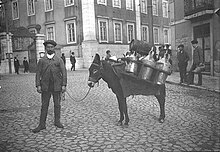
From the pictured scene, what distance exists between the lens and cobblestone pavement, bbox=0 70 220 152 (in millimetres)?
4023

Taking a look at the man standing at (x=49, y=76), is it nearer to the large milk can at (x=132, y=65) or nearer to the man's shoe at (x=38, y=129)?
the man's shoe at (x=38, y=129)

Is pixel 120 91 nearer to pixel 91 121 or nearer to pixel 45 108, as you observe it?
pixel 91 121

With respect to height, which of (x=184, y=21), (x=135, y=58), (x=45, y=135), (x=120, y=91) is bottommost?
(x=45, y=135)

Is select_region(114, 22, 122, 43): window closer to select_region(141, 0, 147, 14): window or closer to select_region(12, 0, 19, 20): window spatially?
select_region(141, 0, 147, 14): window

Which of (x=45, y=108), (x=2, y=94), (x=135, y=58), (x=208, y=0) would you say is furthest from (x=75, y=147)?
(x=208, y=0)

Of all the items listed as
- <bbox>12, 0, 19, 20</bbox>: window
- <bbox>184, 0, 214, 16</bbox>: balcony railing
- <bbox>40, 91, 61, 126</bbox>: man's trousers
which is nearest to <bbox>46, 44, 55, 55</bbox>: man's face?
<bbox>40, 91, 61, 126</bbox>: man's trousers

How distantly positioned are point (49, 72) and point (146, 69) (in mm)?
1962

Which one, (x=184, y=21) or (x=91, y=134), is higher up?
(x=184, y=21)

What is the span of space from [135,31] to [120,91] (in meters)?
3.41

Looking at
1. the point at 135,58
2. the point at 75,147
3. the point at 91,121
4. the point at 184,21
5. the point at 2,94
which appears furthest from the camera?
the point at 184,21

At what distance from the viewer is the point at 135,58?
5.02 m

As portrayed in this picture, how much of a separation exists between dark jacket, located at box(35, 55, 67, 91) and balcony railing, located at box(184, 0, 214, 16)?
11.9 metres

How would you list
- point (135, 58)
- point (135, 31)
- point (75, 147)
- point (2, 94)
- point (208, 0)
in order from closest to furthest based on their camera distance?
point (75, 147) < point (135, 58) < point (135, 31) < point (2, 94) < point (208, 0)

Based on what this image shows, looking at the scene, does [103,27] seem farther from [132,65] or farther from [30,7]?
[132,65]
